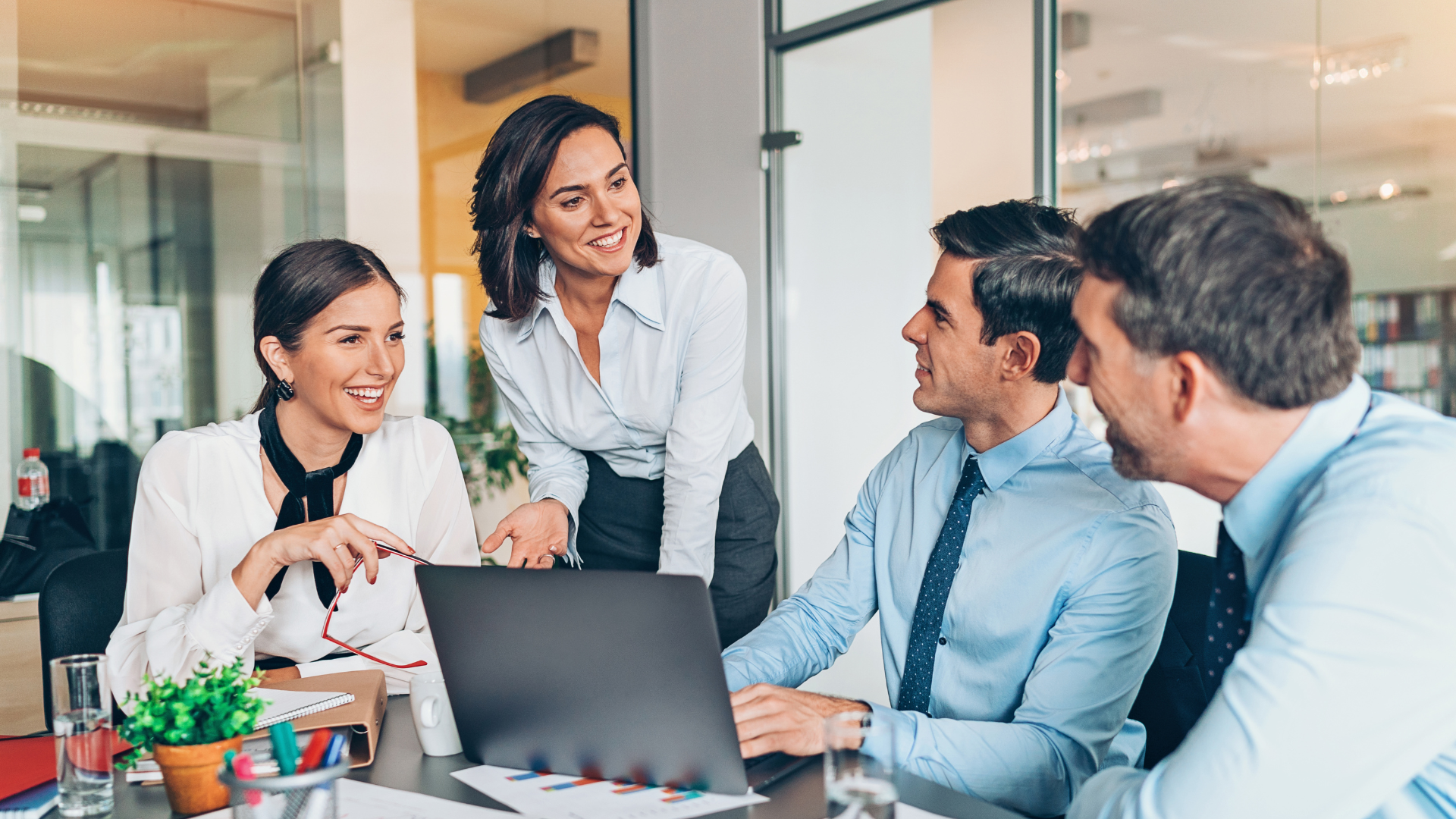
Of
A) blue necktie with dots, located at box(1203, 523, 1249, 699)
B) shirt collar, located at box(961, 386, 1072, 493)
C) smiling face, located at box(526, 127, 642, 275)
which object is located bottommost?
blue necktie with dots, located at box(1203, 523, 1249, 699)

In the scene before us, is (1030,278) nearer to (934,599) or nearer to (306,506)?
(934,599)

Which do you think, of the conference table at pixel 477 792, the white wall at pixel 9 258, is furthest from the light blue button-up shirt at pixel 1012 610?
the white wall at pixel 9 258

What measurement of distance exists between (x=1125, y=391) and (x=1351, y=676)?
330 millimetres

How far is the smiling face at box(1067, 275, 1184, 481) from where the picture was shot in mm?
1089

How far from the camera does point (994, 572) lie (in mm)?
1568

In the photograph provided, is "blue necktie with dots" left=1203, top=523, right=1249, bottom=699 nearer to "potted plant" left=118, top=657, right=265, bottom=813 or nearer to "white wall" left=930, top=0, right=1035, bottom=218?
"potted plant" left=118, top=657, right=265, bottom=813

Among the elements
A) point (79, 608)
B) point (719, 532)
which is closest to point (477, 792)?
point (79, 608)

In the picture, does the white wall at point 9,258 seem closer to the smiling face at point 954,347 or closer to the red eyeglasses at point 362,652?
the red eyeglasses at point 362,652

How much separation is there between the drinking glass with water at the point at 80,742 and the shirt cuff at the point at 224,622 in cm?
42

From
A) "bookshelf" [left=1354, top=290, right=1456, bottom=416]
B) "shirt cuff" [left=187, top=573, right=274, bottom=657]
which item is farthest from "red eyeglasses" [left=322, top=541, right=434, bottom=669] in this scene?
"bookshelf" [left=1354, top=290, right=1456, bottom=416]

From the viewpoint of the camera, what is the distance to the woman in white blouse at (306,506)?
165 cm

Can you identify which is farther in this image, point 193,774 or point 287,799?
point 193,774

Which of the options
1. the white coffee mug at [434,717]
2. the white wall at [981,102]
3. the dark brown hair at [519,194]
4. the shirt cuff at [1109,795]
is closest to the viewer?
the shirt cuff at [1109,795]

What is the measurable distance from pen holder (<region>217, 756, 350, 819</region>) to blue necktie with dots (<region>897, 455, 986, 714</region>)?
893mm
